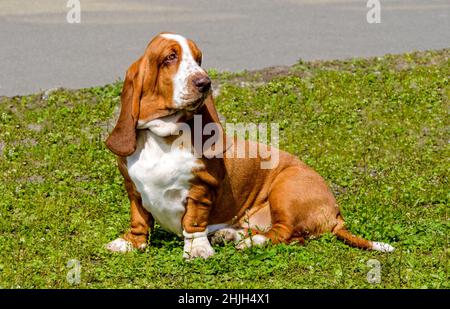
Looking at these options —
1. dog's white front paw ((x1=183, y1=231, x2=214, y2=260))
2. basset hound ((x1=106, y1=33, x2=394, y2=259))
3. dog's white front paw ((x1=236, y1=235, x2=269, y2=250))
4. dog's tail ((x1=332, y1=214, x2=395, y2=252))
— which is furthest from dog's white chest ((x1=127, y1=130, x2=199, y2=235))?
dog's tail ((x1=332, y1=214, x2=395, y2=252))

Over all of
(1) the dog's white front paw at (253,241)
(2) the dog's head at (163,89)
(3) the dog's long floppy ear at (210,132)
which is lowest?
(1) the dog's white front paw at (253,241)

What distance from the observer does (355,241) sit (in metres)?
8.03

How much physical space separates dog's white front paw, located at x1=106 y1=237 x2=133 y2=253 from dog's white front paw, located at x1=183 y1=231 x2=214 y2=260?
488 mm

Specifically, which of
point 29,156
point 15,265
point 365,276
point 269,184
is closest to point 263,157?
point 269,184

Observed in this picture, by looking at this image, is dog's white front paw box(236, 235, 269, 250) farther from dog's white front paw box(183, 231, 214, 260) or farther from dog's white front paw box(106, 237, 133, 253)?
dog's white front paw box(106, 237, 133, 253)

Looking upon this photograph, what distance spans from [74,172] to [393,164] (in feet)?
11.5

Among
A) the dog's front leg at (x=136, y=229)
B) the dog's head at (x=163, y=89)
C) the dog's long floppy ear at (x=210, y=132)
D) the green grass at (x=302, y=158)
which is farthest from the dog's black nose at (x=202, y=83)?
the green grass at (x=302, y=158)

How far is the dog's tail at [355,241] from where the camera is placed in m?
7.93

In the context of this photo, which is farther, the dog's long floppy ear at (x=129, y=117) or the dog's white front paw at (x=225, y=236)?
the dog's white front paw at (x=225, y=236)

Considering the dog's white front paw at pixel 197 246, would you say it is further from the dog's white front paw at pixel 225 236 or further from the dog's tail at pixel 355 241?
the dog's tail at pixel 355 241

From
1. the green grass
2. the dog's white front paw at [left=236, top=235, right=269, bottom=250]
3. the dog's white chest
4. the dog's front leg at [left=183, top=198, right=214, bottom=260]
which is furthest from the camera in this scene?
the dog's white front paw at [left=236, top=235, right=269, bottom=250]

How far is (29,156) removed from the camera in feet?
36.0

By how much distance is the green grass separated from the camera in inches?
290

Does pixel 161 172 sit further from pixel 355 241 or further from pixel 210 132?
pixel 355 241
